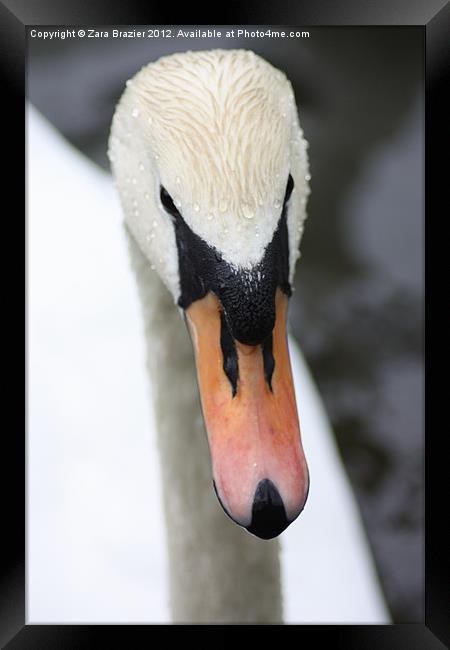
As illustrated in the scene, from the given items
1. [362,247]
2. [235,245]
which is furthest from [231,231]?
[362,247]

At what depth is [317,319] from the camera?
2.16 m

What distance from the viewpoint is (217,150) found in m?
0.93

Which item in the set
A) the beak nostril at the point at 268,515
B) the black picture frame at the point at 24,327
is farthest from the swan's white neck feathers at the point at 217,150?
the beak nostril at the point at 268,515

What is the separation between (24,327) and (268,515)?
42 cm

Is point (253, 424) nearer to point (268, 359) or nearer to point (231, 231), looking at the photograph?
point (268, 359)

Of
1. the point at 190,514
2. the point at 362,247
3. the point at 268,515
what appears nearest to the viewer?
the point at 268,515

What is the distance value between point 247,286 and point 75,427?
0.86 metres

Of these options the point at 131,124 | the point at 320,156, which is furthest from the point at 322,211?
the point at 131,124

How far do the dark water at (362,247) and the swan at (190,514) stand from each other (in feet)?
0.43

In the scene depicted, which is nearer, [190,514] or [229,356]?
[229,356]

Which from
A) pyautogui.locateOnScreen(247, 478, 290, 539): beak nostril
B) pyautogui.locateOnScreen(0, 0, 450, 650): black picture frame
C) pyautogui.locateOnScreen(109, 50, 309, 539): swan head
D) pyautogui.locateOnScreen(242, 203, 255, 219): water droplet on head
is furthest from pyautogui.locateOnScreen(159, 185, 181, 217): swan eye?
pyautogui.locateOnScreen(247, 478, 290, 539): beak nostril

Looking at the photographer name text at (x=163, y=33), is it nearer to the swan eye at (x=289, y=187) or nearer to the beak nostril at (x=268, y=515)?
the swan eye at (x=289, y=187)

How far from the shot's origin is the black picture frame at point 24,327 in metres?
1.06

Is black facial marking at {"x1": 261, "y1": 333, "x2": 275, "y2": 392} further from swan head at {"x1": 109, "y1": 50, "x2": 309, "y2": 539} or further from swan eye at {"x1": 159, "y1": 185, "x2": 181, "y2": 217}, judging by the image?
swan eye at {"x1": 159, "y1": 185, "x2": 181, "y2": 217}
